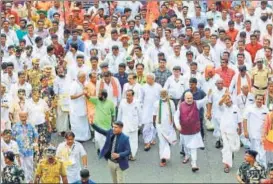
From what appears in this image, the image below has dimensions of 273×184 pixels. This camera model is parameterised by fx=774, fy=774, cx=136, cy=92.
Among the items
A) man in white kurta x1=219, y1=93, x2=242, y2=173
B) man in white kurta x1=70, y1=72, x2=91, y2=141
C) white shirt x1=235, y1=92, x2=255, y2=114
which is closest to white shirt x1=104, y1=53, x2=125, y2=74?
man in white kurta x1=70, y1=72, x2=91, y2=141

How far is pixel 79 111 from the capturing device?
621 inches

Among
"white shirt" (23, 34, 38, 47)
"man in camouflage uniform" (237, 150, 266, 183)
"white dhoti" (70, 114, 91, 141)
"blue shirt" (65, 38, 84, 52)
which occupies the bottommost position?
"man in camouflage uniform" (237, 150, 266, 183)

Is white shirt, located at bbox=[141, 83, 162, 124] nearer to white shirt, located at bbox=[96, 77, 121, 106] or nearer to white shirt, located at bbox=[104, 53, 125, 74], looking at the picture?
white shirt, located at bbox=[96, 77, 121, 106]

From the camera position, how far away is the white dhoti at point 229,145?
14.2 metres

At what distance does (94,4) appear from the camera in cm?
2111

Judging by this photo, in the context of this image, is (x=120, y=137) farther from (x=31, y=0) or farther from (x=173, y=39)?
(x=31, y=0)

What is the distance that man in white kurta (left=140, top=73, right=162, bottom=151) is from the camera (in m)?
15.4

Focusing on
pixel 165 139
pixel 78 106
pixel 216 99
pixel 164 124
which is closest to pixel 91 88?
pixel 78 106

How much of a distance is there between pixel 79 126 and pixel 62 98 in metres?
0.69

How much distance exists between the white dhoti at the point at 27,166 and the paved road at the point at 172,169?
44.5 inches

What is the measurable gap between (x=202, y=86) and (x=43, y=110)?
11.0ft

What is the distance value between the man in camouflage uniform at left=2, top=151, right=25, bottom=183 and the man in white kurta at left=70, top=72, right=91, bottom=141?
3.41 metres

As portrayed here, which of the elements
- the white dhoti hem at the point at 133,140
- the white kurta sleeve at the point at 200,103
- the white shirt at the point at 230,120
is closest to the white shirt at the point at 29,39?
the white dhoti hem at the point at 133,140

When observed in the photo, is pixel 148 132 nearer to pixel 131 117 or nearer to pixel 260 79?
pixel 131 117
